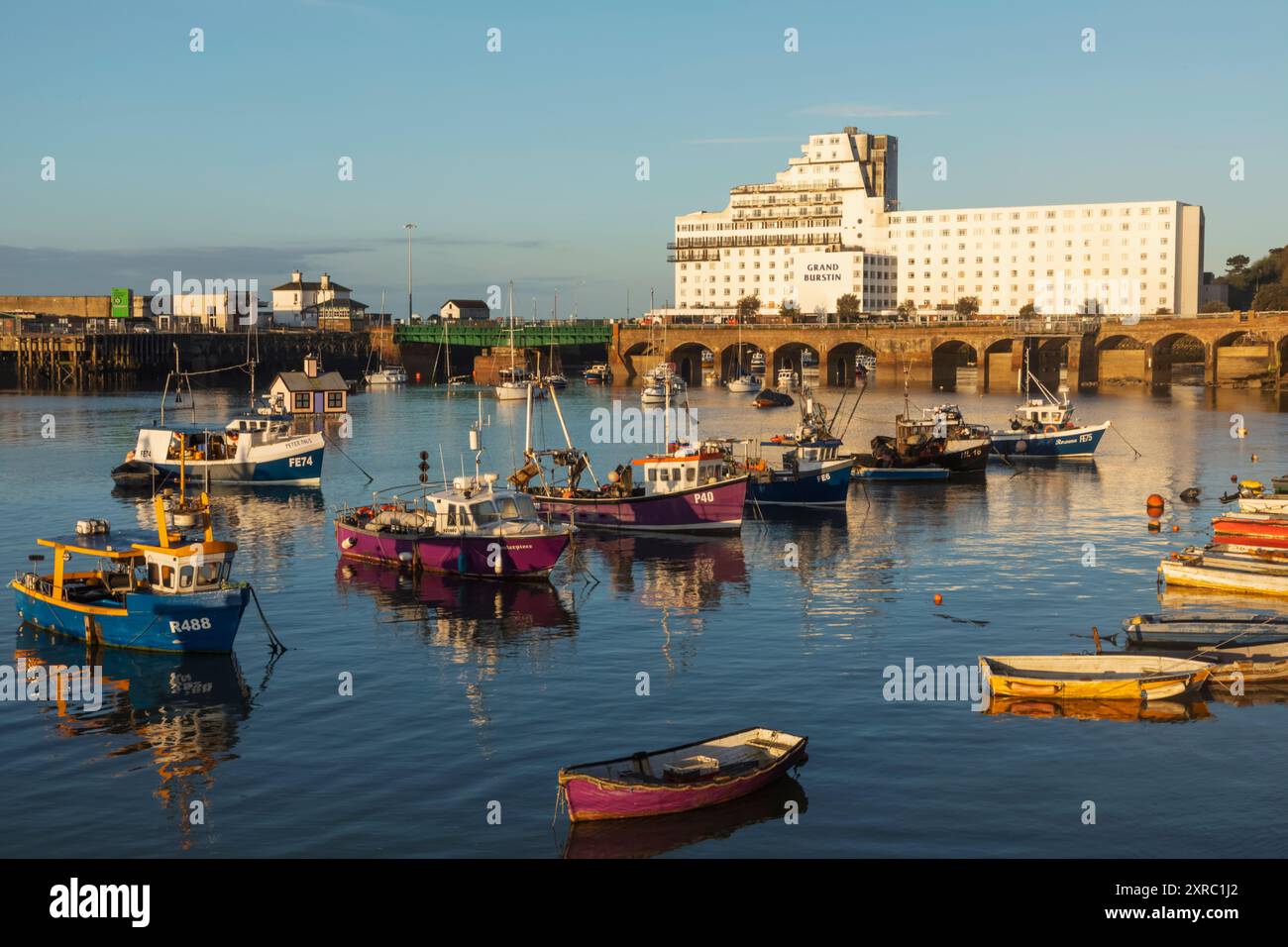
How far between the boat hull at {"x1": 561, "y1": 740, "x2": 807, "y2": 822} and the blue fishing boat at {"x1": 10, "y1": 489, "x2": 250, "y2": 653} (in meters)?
17.5

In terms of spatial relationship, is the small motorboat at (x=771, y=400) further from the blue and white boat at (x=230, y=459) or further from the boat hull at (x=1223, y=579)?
the boat hull at (x=1223, y=579)

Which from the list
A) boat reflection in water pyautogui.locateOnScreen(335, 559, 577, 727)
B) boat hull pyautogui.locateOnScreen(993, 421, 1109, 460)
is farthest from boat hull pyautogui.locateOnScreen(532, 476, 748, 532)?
boat hull pyautogui.locateOnScreen(993, 421, 1109, 460)

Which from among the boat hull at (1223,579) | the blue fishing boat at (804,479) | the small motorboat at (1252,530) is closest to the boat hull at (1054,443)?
the blue fishing boat at (804,479)

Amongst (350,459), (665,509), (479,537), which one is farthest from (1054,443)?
(479,537)

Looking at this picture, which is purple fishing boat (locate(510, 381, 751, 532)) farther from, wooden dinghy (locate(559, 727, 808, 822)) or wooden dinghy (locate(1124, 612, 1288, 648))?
wooden dinghy (locate(559, 727, 808, 822))

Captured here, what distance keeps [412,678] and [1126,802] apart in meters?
21.5

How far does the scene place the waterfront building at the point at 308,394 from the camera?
150 metres

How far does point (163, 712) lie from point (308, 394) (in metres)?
118

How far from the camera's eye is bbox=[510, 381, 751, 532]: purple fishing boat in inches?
2707

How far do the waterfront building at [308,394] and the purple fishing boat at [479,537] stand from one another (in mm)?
93884

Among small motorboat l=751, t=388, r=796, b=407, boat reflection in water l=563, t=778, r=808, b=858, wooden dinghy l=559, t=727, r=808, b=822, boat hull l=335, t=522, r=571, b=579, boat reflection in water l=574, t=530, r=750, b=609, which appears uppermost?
small motorboat l=751, t=388, r=796, b=407

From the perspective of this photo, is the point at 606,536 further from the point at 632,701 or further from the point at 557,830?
the point at 557,830
